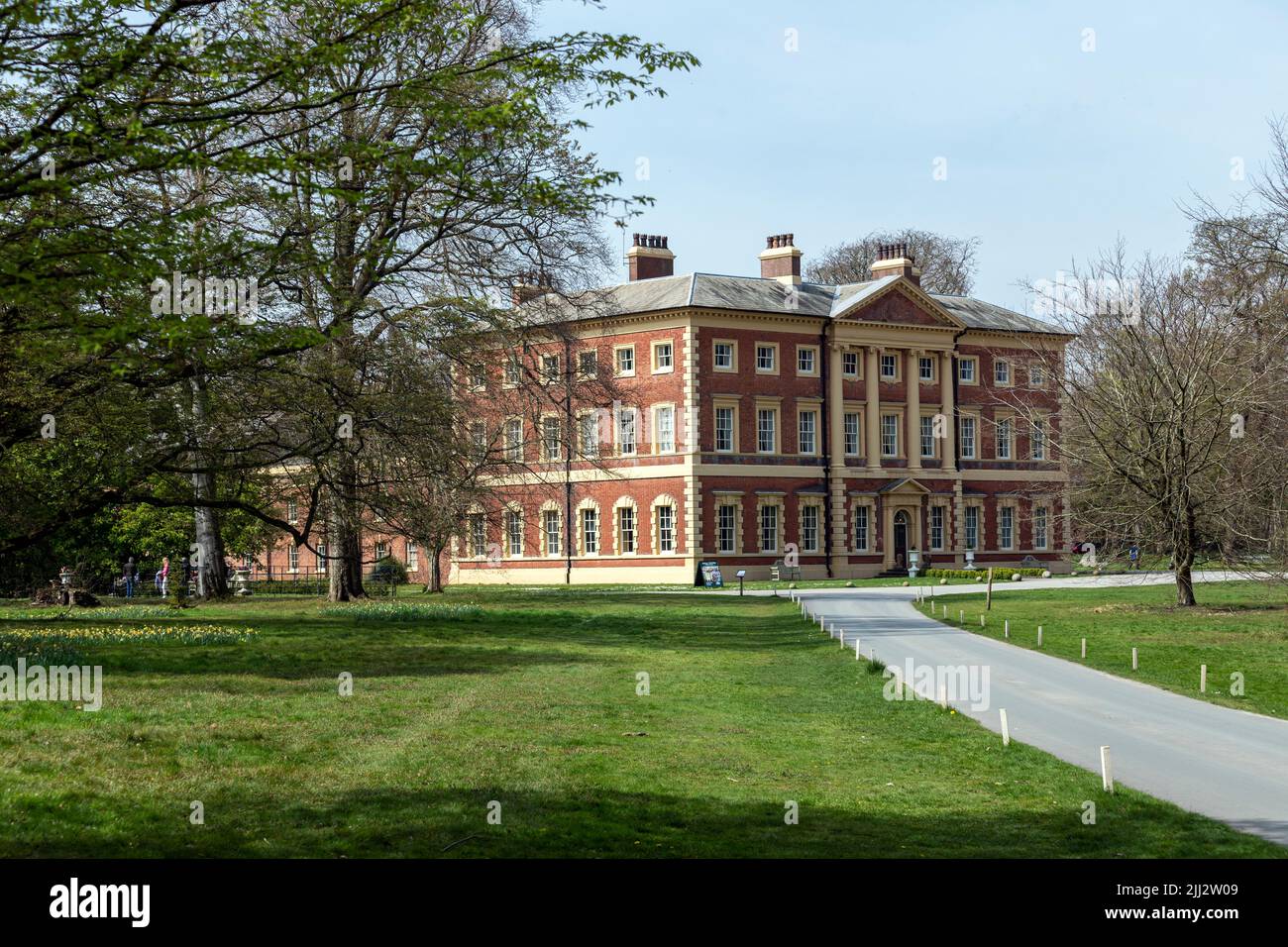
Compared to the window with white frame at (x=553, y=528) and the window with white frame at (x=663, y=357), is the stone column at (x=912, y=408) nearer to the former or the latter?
the window with white frame at (x=663, y=357)

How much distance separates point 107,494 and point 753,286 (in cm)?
5146

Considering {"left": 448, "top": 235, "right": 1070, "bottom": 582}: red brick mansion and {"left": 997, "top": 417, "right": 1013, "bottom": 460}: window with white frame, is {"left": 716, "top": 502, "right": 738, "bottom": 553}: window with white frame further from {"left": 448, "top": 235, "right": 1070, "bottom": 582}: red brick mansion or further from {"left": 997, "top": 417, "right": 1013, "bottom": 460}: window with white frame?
{"left": 997, "top": 417, "right": 1013, "bottom": 460}: window with white frame

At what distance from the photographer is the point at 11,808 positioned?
11.1 meters

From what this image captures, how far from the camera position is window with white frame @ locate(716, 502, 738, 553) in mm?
66244

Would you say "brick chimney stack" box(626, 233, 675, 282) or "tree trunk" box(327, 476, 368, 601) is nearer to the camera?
"tree trunk" box(327, 476, 368, 601)

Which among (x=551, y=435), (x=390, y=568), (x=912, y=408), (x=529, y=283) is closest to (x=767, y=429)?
(x=912, y=408)

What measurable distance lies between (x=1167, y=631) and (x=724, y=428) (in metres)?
34.4

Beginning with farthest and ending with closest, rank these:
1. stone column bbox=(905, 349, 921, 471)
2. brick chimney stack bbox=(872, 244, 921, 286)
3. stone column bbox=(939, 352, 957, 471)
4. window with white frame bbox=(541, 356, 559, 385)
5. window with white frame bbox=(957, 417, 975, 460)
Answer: window with white frame bbox=(957, 417, 975, 460), brick chimney stack bbox=(872, 244, 921, 286), stone column bbox=(939, 352, 957, 471), stone column bbox=(905, 349, 921, 471), window with white frame bbox=(541, 356, 559, 385)

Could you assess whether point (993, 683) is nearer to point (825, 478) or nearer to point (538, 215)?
point (538, 215)


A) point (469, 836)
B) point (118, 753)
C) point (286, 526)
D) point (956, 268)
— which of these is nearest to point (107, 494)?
point (286, 526)

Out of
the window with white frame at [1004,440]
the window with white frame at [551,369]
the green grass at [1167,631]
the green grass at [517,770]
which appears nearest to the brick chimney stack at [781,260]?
the window with white frame at [1004,440]

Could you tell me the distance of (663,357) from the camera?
66.8m

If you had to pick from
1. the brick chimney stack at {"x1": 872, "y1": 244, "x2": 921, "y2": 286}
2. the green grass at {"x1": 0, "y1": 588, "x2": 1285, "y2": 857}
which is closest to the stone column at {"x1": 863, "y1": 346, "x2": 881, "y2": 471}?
the brick chimney stack at {"x1": 872, "y1": 244, "x2": 921, "y2": 286}

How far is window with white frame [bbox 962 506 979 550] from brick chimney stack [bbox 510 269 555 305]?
42756 millimetres
